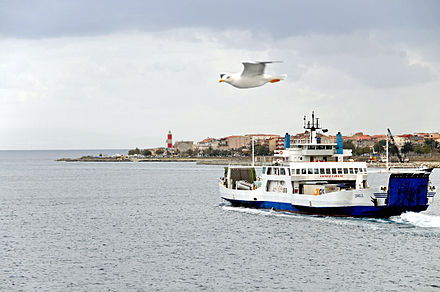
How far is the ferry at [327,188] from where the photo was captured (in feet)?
127

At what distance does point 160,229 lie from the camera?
39.6 metres

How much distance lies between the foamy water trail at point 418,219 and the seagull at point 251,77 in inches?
1090

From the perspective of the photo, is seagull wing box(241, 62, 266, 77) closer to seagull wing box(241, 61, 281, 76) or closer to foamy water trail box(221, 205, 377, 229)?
seagull wing box(241, 61, 281, 76)

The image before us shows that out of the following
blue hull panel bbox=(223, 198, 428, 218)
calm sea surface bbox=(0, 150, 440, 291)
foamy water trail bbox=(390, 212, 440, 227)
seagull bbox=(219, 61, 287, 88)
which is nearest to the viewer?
seagull bbox=(219, 61, 287, 88)

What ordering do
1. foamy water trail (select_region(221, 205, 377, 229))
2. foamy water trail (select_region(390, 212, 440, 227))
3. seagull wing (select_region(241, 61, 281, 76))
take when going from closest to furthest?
seagull wing (select_region(241, 61, 281, 76)) < foamy water trail (select_region(390, 212, 440, 227)) < foamy water trail (select_region(221, 205, 377, 229))

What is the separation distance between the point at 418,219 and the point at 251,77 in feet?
96.7

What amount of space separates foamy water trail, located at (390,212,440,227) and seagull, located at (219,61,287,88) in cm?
2768

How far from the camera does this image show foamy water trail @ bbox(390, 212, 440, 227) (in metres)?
37.2

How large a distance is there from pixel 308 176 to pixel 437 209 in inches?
499

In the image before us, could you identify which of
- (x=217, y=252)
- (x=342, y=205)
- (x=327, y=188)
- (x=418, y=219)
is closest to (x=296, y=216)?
(x=327, y=188)

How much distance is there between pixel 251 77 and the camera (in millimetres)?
11953

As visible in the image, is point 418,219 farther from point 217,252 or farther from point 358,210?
point 217,252

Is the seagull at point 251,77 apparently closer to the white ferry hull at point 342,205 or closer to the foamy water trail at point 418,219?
the foamy water trail at point 418,219

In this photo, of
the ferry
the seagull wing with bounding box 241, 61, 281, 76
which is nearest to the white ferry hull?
the ferry
